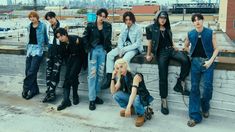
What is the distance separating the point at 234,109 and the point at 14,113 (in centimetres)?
333

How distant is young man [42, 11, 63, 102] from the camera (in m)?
5.75

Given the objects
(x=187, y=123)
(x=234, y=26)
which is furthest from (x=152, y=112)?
(x=234, y=26)

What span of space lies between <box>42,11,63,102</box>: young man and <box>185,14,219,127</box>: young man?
7.21 ft

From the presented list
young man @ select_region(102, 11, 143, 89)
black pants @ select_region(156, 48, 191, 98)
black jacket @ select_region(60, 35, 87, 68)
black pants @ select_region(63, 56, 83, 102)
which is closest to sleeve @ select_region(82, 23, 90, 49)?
black jacket @ select_region(60, 35, 87, 68)

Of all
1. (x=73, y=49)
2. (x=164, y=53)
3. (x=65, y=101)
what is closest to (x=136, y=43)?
(x=164, y=53)

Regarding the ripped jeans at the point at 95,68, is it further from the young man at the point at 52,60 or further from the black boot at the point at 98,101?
the young man at the point at 52,60

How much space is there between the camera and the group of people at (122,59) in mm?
4684

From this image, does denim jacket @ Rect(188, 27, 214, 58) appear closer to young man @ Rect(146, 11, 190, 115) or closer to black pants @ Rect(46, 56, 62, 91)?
→ young man @ Rect(146, 11, 190, 115)

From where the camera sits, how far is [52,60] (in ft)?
19.3

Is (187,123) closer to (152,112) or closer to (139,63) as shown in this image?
(152,112)

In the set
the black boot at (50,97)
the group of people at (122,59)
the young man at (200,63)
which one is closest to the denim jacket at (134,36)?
the group of people at (122,59)

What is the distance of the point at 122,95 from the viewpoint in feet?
15.7

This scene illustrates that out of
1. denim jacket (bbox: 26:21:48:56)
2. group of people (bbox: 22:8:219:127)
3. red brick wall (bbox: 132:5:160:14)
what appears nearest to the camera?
group of people (bbox: 22:8:219:127)

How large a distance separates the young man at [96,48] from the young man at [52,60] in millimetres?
589
